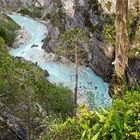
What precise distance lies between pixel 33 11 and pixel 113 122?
3354 inches

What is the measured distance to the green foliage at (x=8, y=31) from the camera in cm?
6025

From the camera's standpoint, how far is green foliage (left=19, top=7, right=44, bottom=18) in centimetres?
8656

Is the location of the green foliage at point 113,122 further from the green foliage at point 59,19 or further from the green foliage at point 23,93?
the green foliage at point 59,19

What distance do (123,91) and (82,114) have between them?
1062 millimetres

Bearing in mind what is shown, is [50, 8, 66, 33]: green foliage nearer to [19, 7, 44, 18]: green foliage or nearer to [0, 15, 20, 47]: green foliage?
[0, 15, 20, 47]: green foliage

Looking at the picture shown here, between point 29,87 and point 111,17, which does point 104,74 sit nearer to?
point 111,17

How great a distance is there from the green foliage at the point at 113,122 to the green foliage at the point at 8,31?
5369 centimetres

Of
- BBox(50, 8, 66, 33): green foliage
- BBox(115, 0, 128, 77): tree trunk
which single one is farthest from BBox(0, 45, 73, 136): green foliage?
BBox(50, 8, 66, 33): green foliage

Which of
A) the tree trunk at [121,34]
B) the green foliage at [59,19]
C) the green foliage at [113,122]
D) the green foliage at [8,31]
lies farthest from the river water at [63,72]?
the green foliage at [113,122]

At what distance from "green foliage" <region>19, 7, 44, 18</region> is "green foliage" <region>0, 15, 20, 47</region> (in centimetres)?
1617

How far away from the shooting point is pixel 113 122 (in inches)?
211

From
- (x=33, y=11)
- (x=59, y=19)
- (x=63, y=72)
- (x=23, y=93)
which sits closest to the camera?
(x=23, y=93)

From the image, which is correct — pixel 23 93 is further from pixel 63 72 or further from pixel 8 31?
pixel 8 31

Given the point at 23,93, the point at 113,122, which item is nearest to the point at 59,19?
the point at 23,93
